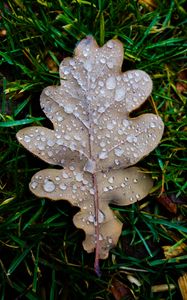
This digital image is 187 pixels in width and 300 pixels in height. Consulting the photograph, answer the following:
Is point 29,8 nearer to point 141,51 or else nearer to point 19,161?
point 141,51

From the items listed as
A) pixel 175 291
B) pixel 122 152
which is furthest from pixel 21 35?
pixel 175 291

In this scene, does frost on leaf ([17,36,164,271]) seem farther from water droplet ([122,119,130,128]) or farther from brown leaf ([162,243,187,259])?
brown leaf ([162,243,187,259])

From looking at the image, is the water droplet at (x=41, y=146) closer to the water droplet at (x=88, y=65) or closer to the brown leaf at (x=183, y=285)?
the water droplet at (x=88, y=65)

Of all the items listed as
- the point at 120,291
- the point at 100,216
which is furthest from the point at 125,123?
the point at 120,291

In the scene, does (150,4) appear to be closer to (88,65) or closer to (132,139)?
(88,65)

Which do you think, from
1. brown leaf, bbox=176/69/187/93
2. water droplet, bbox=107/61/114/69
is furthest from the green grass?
water droplet, bbox=107/61/114/69
